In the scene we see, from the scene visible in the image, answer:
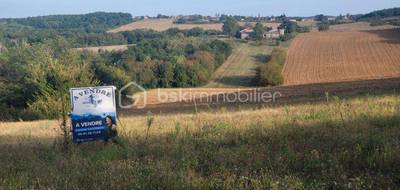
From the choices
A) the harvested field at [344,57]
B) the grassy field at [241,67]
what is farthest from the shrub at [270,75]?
the grassy field at [241,67]

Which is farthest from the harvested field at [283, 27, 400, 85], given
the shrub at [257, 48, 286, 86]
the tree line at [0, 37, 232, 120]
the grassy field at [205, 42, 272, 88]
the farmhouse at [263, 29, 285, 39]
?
the tree line at [0, 37, 232, 120]

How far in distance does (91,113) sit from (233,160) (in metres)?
3.61

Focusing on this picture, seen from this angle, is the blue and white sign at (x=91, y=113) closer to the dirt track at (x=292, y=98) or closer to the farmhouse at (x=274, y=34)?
the dirt track at (x=292, y=98)

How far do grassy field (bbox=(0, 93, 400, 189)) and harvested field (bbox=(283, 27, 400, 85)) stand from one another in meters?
45.8

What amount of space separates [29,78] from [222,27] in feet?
343

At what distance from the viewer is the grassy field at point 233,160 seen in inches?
200

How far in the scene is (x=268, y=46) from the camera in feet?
305

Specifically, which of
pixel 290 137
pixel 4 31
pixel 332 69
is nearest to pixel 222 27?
pixel 4 31

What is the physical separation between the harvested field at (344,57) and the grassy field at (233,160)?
45.8 metres

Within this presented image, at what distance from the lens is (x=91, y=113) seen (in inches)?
339

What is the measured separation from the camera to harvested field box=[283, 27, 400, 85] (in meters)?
57.0

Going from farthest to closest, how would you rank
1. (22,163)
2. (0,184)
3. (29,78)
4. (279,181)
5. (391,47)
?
(391,47) < (29,78) < (22,163) < (0,184) < (279,181)

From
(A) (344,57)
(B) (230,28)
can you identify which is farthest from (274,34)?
(A) (344,57)

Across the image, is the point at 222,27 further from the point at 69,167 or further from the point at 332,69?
the point at 69,167
